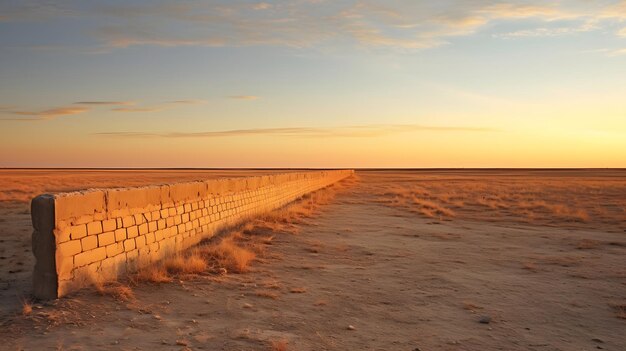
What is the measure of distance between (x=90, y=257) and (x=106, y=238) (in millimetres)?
456

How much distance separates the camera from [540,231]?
1400 centimetres

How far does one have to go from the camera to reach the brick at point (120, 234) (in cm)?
703

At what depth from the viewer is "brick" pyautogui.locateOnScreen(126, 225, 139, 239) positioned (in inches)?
289

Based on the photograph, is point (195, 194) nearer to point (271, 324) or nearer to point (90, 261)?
point (90, 261)

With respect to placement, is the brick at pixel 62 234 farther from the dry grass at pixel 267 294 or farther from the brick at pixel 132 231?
the dry grass at pixel 267 294

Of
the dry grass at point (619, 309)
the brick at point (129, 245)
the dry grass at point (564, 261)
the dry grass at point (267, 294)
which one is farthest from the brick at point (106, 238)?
the dry grass at point (564, 261)

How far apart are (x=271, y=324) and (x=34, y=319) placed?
102 inches

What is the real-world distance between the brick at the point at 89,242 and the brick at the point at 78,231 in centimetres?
7

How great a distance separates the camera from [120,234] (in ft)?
23.4

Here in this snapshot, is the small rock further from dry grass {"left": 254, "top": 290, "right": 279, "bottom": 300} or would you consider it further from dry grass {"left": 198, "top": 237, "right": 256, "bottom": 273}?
dry grass {"left": 198, "top": 237, "right": 256, "bottom": 273}

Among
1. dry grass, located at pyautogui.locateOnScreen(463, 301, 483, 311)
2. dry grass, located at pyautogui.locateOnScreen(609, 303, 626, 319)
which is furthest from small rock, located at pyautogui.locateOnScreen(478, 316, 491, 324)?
dry grass, located at pyautogui.locateOnScreen(609, 303, 626, 319)

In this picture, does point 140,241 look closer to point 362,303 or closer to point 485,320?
point 362,303

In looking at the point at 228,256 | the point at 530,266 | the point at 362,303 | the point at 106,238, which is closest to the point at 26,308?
the point at 106,238

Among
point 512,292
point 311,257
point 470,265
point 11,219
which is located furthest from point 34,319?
point 11,219
